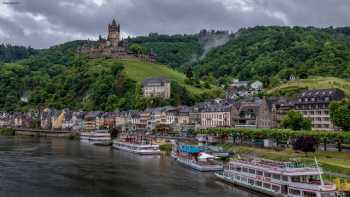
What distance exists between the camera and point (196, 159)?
7531 centimetres

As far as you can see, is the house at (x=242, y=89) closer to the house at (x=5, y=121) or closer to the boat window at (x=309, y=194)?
the house at (x=5, y=121)

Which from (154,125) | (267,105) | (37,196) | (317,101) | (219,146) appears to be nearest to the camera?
(37,196)

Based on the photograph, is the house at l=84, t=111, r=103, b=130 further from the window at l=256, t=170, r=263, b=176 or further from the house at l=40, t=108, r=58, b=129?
the window at l=256, t=170, r=263, b=176

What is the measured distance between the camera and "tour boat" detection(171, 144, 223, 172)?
70.5 m

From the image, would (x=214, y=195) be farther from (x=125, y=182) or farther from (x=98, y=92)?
(x=98, y=92)

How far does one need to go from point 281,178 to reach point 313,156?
17505 mm

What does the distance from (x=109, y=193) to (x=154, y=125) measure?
269 ft

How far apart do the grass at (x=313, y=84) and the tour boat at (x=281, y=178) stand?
83.7 m

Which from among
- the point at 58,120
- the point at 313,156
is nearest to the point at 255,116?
the point at 313,156

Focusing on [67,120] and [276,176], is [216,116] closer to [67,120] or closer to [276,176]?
[276,176]

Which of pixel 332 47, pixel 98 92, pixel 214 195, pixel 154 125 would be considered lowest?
pixel 214 195

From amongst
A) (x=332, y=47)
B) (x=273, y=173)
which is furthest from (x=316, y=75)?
(x=273, y=173)

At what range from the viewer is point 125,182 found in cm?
5888

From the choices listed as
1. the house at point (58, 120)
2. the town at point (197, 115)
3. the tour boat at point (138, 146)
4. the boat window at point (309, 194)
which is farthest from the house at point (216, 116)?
the house at point (58, 120)
